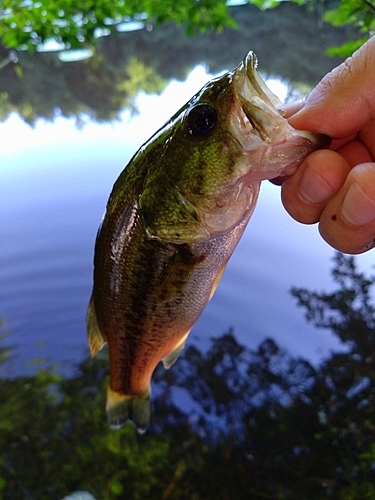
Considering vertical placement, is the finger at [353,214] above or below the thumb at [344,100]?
below

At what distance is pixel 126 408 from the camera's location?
180cm

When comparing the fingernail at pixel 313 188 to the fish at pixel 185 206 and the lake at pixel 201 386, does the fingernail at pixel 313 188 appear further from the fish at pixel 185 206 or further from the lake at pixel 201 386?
the lake at pixel 201 386

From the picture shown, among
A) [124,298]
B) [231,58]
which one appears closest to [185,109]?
[124,298]

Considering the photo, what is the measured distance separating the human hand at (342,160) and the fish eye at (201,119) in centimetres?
29

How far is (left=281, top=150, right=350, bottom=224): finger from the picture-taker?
111cm

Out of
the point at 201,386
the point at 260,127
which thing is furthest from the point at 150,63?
the point at 260,127

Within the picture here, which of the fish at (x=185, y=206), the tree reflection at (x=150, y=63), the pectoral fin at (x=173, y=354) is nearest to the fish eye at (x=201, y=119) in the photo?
the fish at (x=185, y=206)

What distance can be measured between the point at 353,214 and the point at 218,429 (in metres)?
2.40

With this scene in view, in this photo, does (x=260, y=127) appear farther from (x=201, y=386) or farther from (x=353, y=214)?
(x=201, y=386)

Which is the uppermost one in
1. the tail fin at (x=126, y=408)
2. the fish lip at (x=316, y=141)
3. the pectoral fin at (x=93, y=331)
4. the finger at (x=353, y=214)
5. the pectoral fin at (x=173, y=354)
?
the fish lip at (x=316, y=141)

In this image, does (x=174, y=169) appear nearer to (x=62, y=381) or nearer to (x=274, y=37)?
(x=62, y=381)

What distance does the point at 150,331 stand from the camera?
1444mm

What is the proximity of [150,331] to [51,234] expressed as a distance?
3390 millimetres

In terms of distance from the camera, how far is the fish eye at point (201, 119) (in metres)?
1.04
